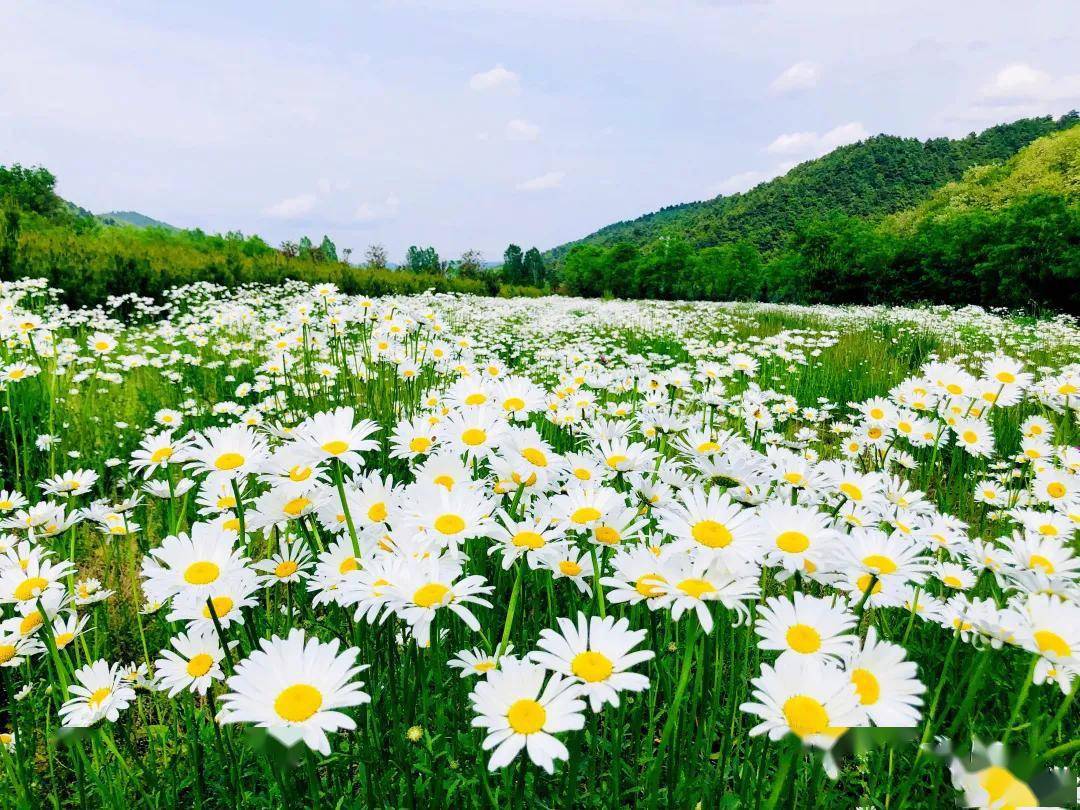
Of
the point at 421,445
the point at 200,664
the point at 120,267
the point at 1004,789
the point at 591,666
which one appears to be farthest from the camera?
the point at 120,267

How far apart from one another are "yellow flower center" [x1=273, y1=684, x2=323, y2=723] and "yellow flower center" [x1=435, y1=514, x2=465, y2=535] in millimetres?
394

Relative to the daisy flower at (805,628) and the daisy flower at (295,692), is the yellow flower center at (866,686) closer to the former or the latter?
the daisy flower at (805,628)

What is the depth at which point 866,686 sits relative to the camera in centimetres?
93

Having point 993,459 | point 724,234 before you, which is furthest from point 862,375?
point 724,234

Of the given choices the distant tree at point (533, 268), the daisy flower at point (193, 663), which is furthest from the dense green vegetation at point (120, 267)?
the distant tree at point (533, 268)

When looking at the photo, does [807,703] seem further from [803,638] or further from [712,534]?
[712,534]

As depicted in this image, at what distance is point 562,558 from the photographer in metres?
1.39

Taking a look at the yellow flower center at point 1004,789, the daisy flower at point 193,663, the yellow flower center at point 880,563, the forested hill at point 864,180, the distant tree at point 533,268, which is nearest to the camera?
the yellow flower center at point 1004,789

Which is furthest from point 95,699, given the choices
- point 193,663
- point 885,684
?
point 885,684

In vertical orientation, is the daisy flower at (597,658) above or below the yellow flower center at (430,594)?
below

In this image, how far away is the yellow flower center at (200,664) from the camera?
1.33m

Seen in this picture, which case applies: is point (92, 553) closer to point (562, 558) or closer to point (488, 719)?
point (562, 558)

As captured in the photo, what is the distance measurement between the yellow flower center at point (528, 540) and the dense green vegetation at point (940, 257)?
28669 mm

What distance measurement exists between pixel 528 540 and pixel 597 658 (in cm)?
32
